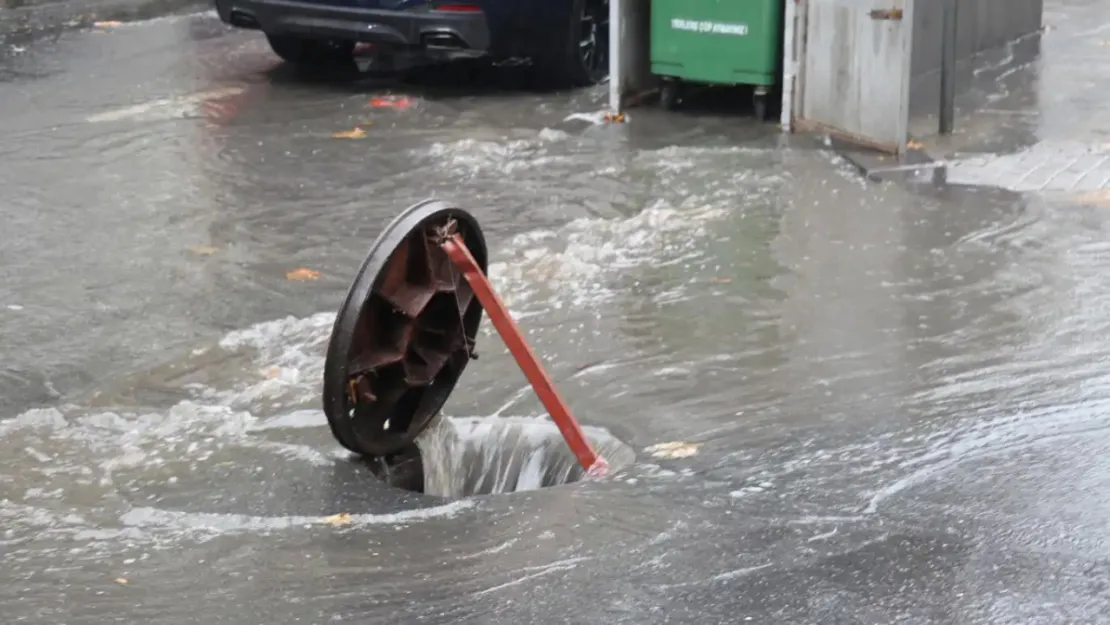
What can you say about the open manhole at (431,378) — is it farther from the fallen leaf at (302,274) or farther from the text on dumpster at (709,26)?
the text on dumpster at (709,26)

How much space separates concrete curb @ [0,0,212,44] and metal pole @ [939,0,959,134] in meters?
8.53

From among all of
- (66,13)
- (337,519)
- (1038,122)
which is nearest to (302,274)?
(337,519)

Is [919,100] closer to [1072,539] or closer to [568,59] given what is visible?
[568,59]

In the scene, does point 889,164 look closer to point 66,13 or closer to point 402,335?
point 402,335

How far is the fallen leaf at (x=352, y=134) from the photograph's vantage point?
9.28 metres

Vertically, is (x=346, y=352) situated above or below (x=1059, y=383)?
above

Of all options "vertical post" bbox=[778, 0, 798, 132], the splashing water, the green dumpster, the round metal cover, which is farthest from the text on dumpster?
the splashing water

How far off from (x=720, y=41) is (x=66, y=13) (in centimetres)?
813

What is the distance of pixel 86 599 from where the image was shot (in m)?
3.92

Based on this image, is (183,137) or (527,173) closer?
(527,173)

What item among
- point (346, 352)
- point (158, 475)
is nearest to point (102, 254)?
point (158, 475)

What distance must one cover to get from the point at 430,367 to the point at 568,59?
615cm

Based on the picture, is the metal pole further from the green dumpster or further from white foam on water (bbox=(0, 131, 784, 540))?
white foam on water (bbox=(0, 131, 784, 540))

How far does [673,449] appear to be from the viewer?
15.8 ft
